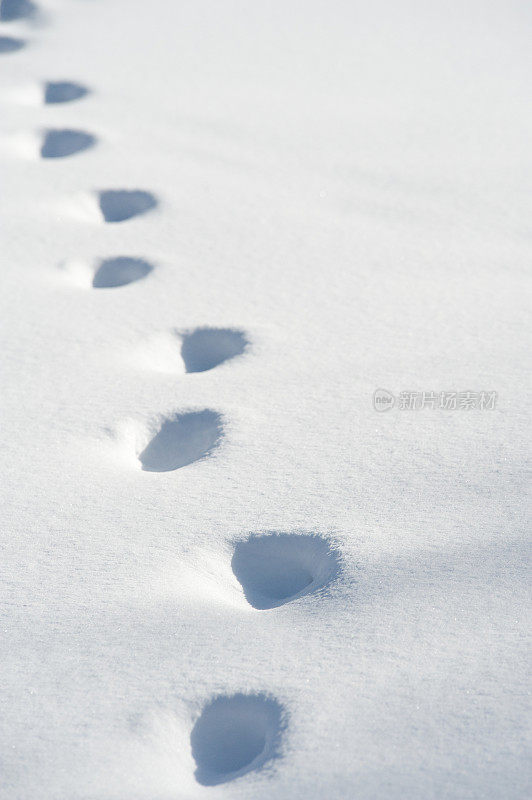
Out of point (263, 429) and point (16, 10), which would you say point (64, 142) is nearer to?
point (16, 10)

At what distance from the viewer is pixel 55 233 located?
66.2 inches

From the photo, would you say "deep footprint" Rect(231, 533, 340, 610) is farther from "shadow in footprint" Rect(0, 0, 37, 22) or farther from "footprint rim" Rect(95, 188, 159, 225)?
"shadow in footprint" Rect(0, 0, 37, 22)

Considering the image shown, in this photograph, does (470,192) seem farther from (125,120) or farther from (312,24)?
(312,24)

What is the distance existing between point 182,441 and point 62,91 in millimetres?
1401

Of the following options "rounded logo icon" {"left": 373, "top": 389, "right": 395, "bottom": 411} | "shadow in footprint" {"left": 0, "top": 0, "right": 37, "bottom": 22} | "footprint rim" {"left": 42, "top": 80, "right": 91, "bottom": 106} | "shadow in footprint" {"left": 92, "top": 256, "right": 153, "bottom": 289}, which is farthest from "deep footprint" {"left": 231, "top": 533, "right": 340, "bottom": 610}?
"shadow in footprint" {"left": 0, "top": 0, "right": 37, "bottom": 22}

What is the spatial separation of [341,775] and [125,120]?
1718mm

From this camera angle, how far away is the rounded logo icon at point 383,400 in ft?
4.04

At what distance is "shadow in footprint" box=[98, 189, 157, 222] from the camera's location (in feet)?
5.86

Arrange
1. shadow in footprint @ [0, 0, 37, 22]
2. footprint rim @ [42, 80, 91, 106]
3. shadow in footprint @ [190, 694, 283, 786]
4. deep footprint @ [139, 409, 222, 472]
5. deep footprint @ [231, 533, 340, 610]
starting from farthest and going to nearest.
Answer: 1. shadow in footprint @ [0, 0, 37, 22]
2. footprint rim @ [42, 80, 91, 106]
3. deep footprint @ [139, 409, 222, 472]
4. deep footprint @ [231, 533, 340, 610]
5. shadow in footprint @ [190, 694, 283, 786]

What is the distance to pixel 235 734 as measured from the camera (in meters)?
0.82

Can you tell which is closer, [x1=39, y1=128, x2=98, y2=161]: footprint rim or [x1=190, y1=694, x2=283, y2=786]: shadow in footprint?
[x1=190, y1=694, x2=283, y2=786]: shadow in footprint

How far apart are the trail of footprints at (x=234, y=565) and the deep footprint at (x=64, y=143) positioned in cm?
56

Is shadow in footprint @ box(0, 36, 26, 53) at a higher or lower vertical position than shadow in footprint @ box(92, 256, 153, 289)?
higher

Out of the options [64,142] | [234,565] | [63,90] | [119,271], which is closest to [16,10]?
[63,90]
